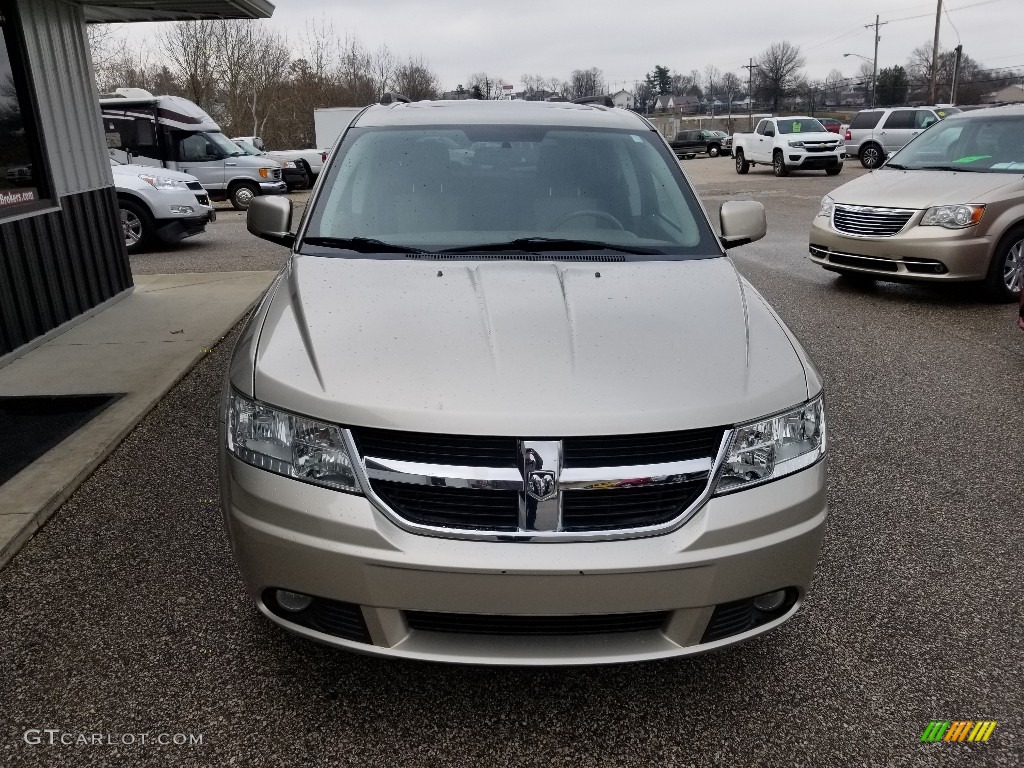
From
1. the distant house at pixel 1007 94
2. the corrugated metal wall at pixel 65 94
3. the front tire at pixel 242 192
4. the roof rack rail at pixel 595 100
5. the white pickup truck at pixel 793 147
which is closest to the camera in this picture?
the roof rack rail at pixel 595 100

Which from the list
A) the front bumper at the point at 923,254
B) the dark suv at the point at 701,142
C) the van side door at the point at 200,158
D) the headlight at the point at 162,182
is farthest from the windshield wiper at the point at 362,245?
the dark suv at the point at 701,142

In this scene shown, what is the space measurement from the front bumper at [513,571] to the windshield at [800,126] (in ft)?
91.8

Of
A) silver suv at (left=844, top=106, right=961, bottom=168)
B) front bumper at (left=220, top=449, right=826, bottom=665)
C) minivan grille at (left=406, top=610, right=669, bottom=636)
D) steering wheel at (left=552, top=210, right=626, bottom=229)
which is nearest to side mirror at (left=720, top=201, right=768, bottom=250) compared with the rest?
steering wheel at (left=552, top=210, right=626, bottom=229)

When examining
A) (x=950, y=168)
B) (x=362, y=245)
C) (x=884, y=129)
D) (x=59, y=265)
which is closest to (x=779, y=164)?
(x=884, y=129)

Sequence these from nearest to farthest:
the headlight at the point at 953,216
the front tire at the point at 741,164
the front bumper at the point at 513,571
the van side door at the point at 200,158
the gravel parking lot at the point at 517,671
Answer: the front bumper at the point at 513,571, the gravel parking lot at the point at 517,671, the headlight at the point at 953,216, the van side door at the point at 200,158, the front tire at the point at 741,164

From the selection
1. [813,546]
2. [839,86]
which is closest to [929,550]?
[813,546]

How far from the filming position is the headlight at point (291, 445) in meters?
2.28

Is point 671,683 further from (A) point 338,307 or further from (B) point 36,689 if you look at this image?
(B) point 36,689

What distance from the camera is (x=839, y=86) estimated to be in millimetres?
A: 96625

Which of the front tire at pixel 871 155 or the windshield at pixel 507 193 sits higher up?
the windshield at pixel 507 193

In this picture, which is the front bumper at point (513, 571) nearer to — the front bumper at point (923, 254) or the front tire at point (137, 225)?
the front bumper at point (923, 254)

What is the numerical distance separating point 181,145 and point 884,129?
2149 centimetres

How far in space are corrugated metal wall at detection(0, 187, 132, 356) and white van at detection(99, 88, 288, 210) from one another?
34.9ft
